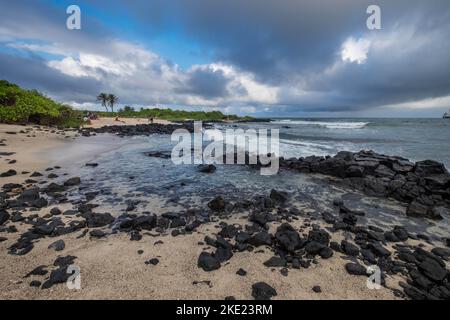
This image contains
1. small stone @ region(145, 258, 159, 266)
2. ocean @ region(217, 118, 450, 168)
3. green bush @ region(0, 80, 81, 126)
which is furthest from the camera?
green bush @ region(0, 80, 81, 126)

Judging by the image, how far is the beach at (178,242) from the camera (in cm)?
412

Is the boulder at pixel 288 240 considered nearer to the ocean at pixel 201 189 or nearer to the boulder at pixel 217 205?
Answer: the ocean at pixel 201 189

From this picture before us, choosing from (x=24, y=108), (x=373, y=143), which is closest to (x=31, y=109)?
(x=24, y=108)

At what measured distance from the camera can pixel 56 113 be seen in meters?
32.7

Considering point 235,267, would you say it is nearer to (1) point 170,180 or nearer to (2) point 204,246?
(2) point 204,246

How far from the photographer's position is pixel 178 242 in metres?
5.70

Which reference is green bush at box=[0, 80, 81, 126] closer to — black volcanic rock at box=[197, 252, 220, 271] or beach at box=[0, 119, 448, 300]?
beach at box=[0, 119, 448, 300]

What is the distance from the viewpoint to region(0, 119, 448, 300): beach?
412cm

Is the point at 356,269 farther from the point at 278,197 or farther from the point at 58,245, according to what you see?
the point at 58,245

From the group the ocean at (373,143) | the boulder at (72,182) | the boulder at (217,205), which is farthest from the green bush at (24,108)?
the boulder at (217,205)

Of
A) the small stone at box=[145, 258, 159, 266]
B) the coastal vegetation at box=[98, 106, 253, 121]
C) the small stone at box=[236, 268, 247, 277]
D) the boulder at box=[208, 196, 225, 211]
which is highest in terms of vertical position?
the coastal vegetation at box=[98, 106, 253, 121]

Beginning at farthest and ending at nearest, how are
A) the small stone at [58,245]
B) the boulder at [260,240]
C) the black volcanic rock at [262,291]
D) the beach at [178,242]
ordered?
the boulder at [260,240], the small stone at [58,245], the beach at [178,242], the black volcanic rock at [262,291]

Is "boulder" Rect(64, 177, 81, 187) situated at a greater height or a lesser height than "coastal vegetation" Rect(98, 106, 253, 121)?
lesser

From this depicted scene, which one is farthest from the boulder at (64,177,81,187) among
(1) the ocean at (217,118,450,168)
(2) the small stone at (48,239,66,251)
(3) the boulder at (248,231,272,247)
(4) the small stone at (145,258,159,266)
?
(1) the ocean at (217,118,450,168)
